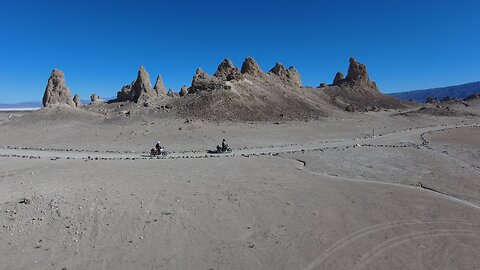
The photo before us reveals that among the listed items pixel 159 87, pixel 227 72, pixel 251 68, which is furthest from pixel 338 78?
pixel 159 87

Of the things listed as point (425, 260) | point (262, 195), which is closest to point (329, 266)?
point (425, 260)

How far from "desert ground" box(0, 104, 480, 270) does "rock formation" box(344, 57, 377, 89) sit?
68650 mm

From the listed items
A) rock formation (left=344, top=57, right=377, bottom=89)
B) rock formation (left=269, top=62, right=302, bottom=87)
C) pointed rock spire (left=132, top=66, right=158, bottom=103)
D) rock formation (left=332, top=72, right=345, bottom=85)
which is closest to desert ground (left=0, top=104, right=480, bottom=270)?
pointed rock spire (left=132, top=66, right=158, bottom=103)

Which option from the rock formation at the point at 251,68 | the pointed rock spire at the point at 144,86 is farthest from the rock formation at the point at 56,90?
the rock formation at the point at 251,68

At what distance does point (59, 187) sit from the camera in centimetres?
1628

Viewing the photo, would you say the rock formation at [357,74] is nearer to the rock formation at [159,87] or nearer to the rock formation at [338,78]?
the rock formation at [338,78]

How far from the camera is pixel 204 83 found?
55.3 meters

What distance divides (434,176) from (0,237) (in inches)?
782

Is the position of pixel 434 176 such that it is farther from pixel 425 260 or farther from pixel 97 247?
pixel 97 247

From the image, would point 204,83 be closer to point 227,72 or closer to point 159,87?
point 227,72

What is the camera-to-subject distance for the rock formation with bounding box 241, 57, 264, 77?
66312 millimetres

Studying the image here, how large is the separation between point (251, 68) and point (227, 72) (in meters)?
5.30

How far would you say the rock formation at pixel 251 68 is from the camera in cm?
6631

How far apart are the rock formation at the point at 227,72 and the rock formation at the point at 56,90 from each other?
2413 centimetres
